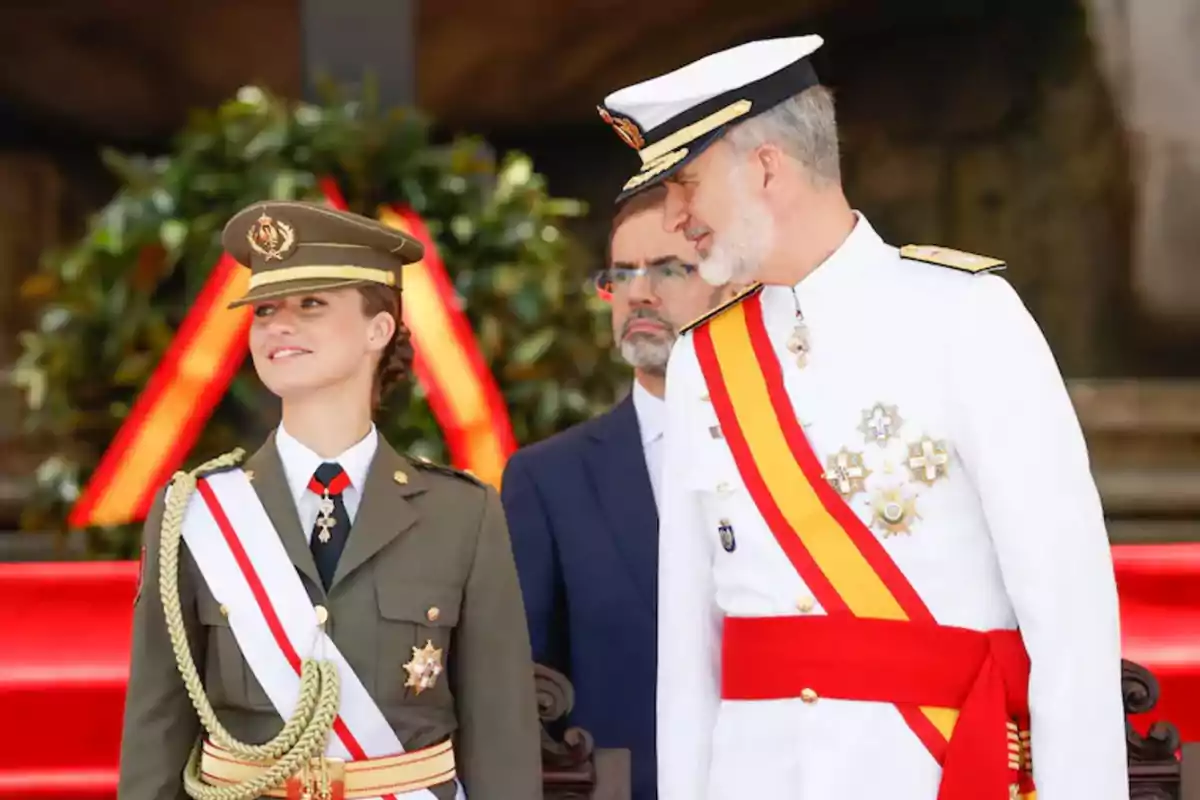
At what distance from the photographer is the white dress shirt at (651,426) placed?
229cm

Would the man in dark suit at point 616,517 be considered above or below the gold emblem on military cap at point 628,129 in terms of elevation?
below

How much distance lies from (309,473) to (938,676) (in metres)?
0.73

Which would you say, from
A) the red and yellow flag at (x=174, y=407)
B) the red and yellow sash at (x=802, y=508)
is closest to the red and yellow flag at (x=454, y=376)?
the red and yellow flag at (x=174, y=407)

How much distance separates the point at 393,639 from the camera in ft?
5.76

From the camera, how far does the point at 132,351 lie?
327cm

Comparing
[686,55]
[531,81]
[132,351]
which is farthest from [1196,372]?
[132,351]

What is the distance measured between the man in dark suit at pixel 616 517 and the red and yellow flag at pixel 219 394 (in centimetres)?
78

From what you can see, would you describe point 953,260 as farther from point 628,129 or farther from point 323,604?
point 323,604

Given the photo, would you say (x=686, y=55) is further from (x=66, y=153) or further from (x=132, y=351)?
(x=132, y=351)

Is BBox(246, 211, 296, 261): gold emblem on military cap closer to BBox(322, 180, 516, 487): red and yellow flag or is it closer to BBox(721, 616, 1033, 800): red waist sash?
BBox(721, 616, 1033, 800): red waist sash

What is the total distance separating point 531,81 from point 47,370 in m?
2.71

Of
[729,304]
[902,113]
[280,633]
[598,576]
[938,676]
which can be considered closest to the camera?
[938,676]

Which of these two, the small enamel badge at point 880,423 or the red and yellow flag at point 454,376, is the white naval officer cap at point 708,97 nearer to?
the small enamel badge at point 880,423

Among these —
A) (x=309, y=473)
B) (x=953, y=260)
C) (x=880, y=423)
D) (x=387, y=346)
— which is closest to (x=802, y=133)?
(x=953, y=260)
